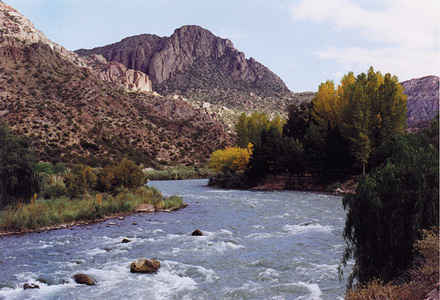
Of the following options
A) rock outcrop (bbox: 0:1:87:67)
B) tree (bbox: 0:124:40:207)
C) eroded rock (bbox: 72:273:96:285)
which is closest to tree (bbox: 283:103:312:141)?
tree (bbox: 0:124:40:207)

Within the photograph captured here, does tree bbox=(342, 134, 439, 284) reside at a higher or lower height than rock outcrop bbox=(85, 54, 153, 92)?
lower

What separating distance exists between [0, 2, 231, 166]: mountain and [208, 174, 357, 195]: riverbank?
2572 centimetres

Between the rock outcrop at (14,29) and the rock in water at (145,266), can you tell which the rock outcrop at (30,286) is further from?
the rock outcrop at (14,29)

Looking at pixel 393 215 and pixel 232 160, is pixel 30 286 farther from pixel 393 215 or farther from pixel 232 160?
pixel 232 160

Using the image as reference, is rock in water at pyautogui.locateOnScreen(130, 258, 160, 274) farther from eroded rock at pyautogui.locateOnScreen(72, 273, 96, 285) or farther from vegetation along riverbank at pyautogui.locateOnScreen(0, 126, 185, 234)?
vegetation along riverbank at pyautogui.locateOnScreen(0, 126, 185, 234)

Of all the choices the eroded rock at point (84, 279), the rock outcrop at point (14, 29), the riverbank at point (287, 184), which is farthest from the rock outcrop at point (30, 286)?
the rock outcrop at point (14, 29)

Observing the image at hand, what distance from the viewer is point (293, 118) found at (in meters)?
63.4

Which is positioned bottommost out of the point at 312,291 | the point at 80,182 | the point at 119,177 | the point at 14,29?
the point at 312,291

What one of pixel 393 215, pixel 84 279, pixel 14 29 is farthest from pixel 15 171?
pixel 14 29

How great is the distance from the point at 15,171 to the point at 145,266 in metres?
17.6

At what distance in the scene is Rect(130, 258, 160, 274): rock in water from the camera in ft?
43.5

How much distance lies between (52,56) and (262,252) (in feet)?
309

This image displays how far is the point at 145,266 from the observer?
527 inches

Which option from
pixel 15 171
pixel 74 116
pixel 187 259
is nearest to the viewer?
pixel 187 259
